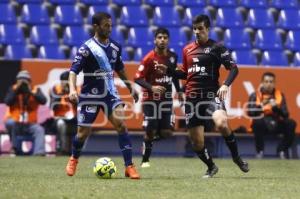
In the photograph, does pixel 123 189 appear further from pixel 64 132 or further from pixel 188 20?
pixel 188 20

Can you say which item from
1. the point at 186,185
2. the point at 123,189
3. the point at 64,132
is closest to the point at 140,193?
the point at 123,189

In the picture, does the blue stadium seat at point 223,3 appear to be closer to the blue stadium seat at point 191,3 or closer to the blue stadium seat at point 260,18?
the blue stadium seat at point 191,3

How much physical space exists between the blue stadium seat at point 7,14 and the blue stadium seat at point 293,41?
690 centimetres

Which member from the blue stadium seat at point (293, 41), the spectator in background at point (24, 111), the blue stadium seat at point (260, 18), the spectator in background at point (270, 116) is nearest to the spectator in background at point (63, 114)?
the spectator in background at point (24, 111)

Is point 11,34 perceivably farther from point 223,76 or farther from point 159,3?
point 223,76

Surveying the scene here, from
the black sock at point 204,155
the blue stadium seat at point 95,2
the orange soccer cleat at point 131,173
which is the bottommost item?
the orange soccer cleat at point 131,173

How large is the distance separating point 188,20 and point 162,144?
12.6 ft

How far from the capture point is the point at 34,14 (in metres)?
21.6

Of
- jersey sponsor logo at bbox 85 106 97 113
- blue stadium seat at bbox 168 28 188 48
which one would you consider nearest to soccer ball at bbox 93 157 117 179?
jersey sponsor logo at bbox 85 106 97 113

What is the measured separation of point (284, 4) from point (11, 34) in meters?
7.05

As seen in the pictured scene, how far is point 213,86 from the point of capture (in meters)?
11.1

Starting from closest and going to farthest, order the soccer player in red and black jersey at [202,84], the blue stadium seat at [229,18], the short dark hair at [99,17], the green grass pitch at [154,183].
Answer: the green grass pitch at [154,183] → the short dark hair at [99,17] → the soccer player in red and black jersey at [202,84] → the blue stadium seat at [229,18]

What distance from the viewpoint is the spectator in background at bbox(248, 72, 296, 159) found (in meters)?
18.1

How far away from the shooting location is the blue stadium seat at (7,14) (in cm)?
2145
